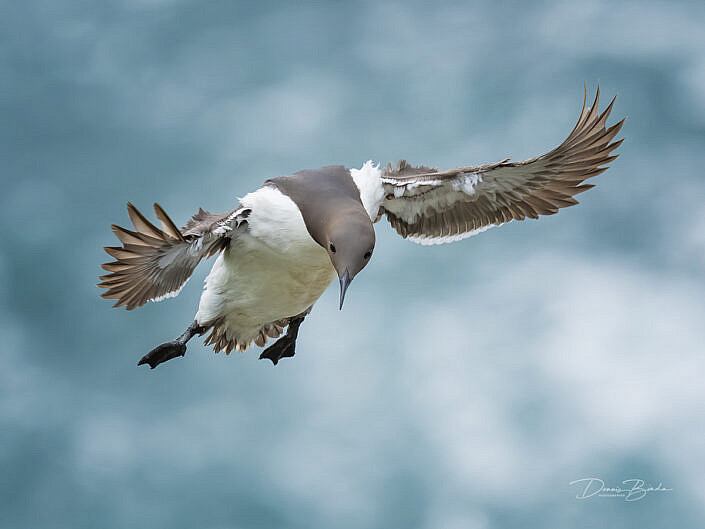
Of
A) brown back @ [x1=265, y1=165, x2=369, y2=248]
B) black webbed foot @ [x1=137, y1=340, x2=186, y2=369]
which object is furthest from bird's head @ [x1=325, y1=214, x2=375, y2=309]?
black webbed foot @ [x1=137, y1=340, x2=186, y2=369]

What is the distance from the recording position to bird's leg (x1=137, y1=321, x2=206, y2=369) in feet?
37.8

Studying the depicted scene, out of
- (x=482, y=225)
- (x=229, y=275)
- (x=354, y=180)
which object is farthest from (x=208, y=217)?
(x=482, y=225)

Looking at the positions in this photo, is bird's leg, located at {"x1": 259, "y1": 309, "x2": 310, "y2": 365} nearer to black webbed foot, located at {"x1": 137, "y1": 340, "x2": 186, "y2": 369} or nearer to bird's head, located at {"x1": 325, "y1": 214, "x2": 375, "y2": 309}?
black webbed foot, located at {"x1": 137, "y1": 340, "x2": 186, "y2": 369}

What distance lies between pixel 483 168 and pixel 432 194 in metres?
0.78

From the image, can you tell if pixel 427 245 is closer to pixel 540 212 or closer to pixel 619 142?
pixel 540 212

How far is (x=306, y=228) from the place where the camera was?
10.8 metres

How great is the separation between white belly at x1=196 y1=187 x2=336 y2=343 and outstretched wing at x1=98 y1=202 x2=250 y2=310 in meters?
0.23

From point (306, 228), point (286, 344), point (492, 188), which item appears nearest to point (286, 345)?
point (286, 344)

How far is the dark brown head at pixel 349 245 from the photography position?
31.1 ft

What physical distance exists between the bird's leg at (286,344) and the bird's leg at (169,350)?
109 centimetres

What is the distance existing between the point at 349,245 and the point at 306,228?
1.29 m

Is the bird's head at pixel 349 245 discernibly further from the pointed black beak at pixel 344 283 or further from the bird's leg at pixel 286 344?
the bird's leg at pixel 286 344

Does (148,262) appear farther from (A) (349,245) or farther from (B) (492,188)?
(B) (492,188)

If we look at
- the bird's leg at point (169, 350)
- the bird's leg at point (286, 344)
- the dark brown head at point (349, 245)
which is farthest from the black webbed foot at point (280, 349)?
the dark brown head at point (349, 245)
